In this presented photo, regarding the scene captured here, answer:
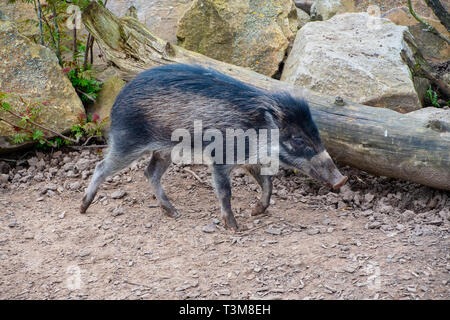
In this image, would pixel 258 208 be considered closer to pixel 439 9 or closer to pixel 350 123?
pixel 350 123

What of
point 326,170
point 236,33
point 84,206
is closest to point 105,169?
point 84,206

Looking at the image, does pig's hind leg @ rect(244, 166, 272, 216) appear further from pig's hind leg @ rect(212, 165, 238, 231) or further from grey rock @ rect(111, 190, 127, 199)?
grey rock @ rect(111, 190, 127, 199)

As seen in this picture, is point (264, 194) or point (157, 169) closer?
point (264, 194)

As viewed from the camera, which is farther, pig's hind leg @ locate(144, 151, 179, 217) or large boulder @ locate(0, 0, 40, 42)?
large boulder @ locate(0, 0, 40, 42)

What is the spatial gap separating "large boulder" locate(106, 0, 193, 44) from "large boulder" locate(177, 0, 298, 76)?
54cm

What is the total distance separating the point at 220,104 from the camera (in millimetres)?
4438

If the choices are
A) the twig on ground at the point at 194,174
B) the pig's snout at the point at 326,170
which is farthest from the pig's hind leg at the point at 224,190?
the twig on ground at the point at 194,174

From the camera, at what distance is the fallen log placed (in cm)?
453

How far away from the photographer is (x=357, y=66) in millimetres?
5750

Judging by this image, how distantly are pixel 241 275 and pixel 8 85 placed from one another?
3.52m

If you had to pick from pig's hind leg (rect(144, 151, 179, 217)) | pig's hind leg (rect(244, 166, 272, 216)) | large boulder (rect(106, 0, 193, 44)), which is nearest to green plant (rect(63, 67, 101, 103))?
large boulder (rect(106, 0, 193, 44))

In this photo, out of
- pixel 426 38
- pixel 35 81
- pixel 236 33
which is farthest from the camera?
pixel 426 38

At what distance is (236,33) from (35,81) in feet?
8.56

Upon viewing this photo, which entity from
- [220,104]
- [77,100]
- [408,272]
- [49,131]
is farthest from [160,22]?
[408,272]
